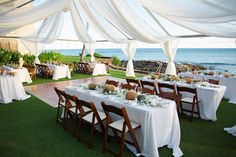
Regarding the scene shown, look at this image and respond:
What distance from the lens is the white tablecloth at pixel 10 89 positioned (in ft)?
22.2

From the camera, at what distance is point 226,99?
24.7ft

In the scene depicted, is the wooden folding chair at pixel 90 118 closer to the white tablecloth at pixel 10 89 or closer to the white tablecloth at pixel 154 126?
the white tablecloth at pixel 154 126

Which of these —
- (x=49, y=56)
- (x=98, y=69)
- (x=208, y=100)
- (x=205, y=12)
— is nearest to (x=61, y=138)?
(x=205, y=12)

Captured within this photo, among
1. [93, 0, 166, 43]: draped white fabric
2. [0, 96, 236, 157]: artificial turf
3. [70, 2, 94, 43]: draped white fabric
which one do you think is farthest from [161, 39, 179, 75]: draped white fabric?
[0, 96, 236, 157]: artificial turf

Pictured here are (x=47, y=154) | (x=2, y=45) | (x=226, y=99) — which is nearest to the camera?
(x=47, y=154)

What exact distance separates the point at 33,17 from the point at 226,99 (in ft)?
23.0

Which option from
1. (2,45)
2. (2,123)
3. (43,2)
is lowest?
(2,123)

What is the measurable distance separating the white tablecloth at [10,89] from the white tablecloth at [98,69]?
20.6 ft

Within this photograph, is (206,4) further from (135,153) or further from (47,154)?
(47,154)

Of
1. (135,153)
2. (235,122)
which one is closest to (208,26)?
(235,122)

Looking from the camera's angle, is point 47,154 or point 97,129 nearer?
point 47,154

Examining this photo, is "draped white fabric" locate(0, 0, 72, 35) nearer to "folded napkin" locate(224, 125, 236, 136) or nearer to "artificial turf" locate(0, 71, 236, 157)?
"artificial turf" locate(0, 71, 236, 157)

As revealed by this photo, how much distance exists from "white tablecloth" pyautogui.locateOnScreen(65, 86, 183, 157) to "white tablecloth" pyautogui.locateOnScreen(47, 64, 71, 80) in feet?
26.1

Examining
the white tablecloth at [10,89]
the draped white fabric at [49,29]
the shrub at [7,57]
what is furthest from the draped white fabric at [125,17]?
the shrub at [7,57]
